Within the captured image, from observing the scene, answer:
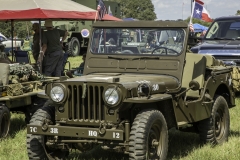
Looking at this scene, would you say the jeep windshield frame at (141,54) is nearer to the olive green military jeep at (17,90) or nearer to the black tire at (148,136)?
the black tire at (148,136)

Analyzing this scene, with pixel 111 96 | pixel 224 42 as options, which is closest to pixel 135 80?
pixel 111 96

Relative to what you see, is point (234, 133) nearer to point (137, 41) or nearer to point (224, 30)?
point (137, 41)

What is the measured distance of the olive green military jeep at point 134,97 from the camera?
5.23m

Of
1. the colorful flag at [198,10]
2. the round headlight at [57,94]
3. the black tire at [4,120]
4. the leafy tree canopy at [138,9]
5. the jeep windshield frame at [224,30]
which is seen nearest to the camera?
the round headlight at [57,94]

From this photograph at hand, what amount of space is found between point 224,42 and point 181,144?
202 inches

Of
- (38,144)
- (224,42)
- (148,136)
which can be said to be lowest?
(38,144)

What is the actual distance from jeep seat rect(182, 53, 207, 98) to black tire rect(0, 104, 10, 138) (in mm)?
2637

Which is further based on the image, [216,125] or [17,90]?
[17,90]

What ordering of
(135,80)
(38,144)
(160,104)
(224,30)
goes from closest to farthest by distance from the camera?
(38,144)
(135,80)
(160,104)
(224,30)

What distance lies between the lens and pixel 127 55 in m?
6.49

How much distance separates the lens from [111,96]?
5.16 m

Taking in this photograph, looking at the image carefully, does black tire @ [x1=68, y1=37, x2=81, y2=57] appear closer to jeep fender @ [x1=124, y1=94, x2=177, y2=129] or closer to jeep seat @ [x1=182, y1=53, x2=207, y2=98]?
jeep seat @ [x1=182, y1=53, x2=207, y2=98]

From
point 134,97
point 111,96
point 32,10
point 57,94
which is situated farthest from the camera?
point 32,10

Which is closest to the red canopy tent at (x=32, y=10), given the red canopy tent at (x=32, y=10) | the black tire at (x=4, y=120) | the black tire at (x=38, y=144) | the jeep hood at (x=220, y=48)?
the red canopy tent at (x=32, y=10)
